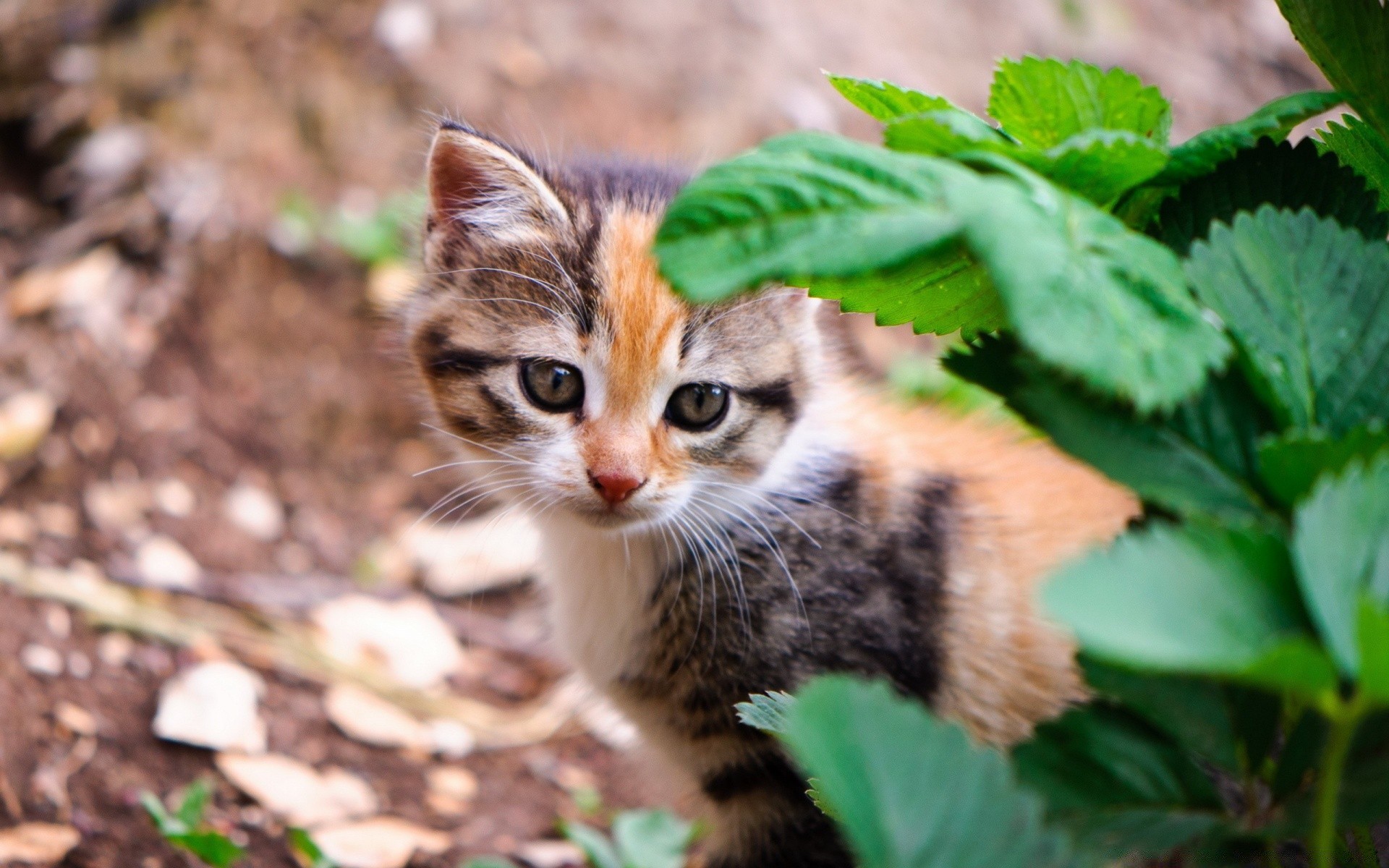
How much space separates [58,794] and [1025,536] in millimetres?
1790

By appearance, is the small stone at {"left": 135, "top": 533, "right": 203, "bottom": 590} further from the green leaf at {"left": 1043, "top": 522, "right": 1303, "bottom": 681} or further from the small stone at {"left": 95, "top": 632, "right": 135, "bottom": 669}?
the green leaf at {"left": 1043, "top": 522, "right": 1303, "bottom": 681}

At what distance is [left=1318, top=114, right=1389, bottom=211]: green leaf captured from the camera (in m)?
1.07

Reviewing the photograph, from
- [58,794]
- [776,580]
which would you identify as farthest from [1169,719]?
[58,794]

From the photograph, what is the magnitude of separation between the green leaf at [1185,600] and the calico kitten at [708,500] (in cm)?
115

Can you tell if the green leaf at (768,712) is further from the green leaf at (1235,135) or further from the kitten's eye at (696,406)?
the kitten's eye at (696,406)

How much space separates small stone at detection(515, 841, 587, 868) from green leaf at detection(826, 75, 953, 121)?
60.9 inches

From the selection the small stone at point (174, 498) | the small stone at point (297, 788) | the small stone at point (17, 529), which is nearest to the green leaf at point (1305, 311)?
the small stone at point (297, 788)

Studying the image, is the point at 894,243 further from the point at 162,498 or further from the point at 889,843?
the point at 162,498

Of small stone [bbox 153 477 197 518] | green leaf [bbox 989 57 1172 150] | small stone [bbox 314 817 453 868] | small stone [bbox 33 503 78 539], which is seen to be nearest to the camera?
green leaf [bbox 989 57 1172 150]

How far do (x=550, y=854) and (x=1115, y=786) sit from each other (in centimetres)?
156

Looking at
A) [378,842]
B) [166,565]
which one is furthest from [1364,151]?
[166,565]

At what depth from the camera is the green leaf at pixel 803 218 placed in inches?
27.3

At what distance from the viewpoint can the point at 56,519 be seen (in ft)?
8.70

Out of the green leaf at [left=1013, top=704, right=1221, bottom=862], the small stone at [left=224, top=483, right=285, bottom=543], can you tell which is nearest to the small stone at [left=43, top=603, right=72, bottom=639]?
the small stone at [left=224, top=483, right=285, bottom=543]
